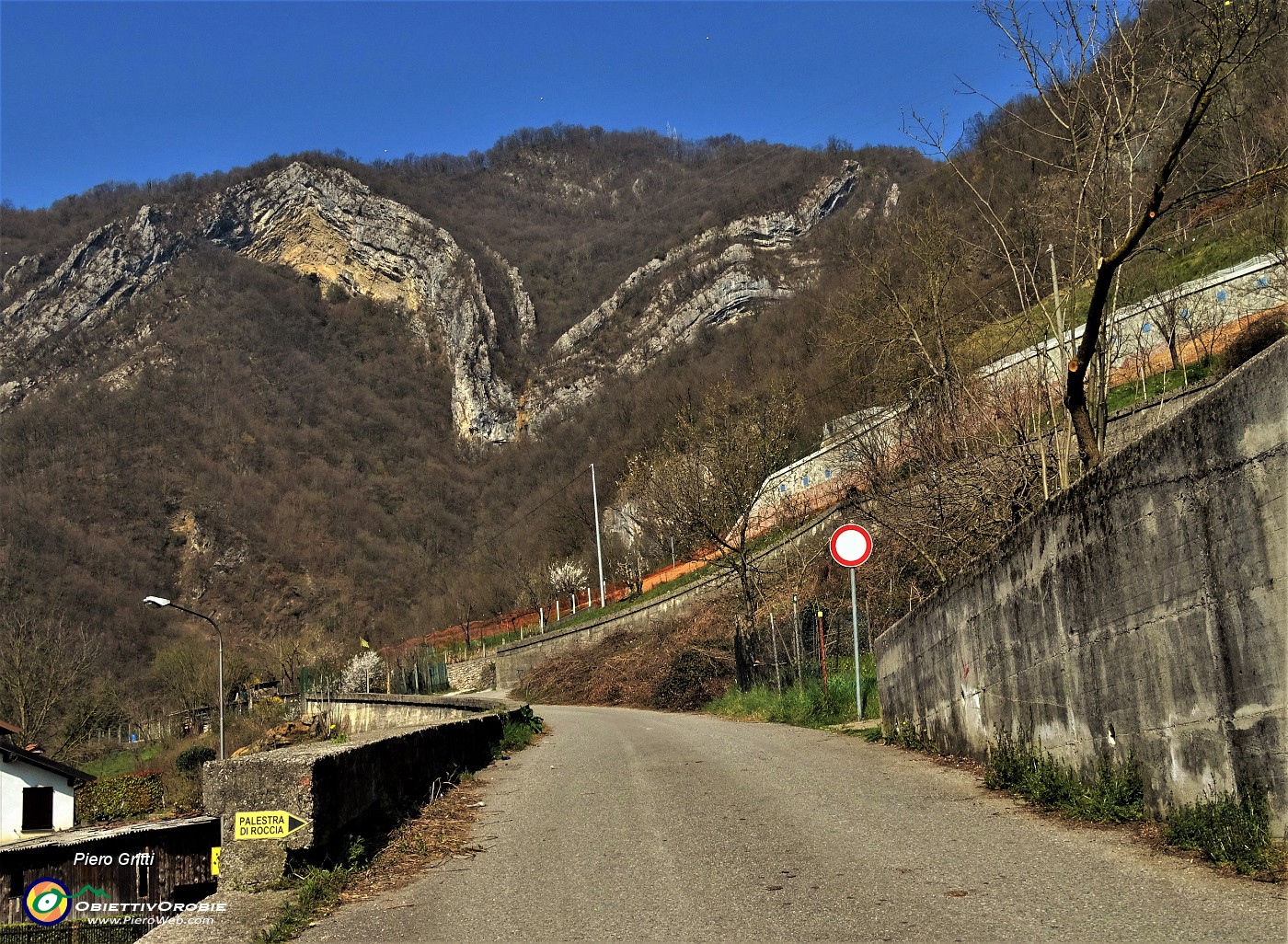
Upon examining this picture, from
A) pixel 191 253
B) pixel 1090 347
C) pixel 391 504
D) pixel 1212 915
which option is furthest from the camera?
pixel 191 253

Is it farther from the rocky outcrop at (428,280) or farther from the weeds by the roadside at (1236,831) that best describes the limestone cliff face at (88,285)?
the weeds by the roadside at (1236,831)

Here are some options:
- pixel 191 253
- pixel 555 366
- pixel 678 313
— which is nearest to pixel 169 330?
pixel 191 253

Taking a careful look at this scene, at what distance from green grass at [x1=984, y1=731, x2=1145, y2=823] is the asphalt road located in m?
0.18

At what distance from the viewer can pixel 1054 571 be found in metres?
7.09

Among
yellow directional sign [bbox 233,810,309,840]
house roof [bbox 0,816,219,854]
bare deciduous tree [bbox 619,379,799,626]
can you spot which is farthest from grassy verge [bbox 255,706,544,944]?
bare deciduous tree [bbox 619,379,799,626]

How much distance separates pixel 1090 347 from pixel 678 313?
394 ft

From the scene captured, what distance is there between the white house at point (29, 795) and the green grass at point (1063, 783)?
122 feet

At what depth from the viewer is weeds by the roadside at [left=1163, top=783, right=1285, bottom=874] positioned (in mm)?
4777

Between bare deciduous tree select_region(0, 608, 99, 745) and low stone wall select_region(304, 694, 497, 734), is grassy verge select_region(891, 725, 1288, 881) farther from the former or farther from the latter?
bare deciduous tree select_region(0, 608, 99, 745)

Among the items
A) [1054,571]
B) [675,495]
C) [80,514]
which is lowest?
[1054,571]

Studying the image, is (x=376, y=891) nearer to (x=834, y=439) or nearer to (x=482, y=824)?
(x=482, y=824)

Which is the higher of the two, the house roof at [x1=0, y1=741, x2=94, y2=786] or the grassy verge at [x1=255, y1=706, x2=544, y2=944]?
the grassy verge at [x1=255, y1=706, x2=544, y2=944]

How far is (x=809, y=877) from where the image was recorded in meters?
5.58

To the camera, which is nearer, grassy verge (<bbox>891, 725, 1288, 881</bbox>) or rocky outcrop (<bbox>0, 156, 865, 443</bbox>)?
grassy verge (<bbox>891, 725, 1288, 881</bbox>)
